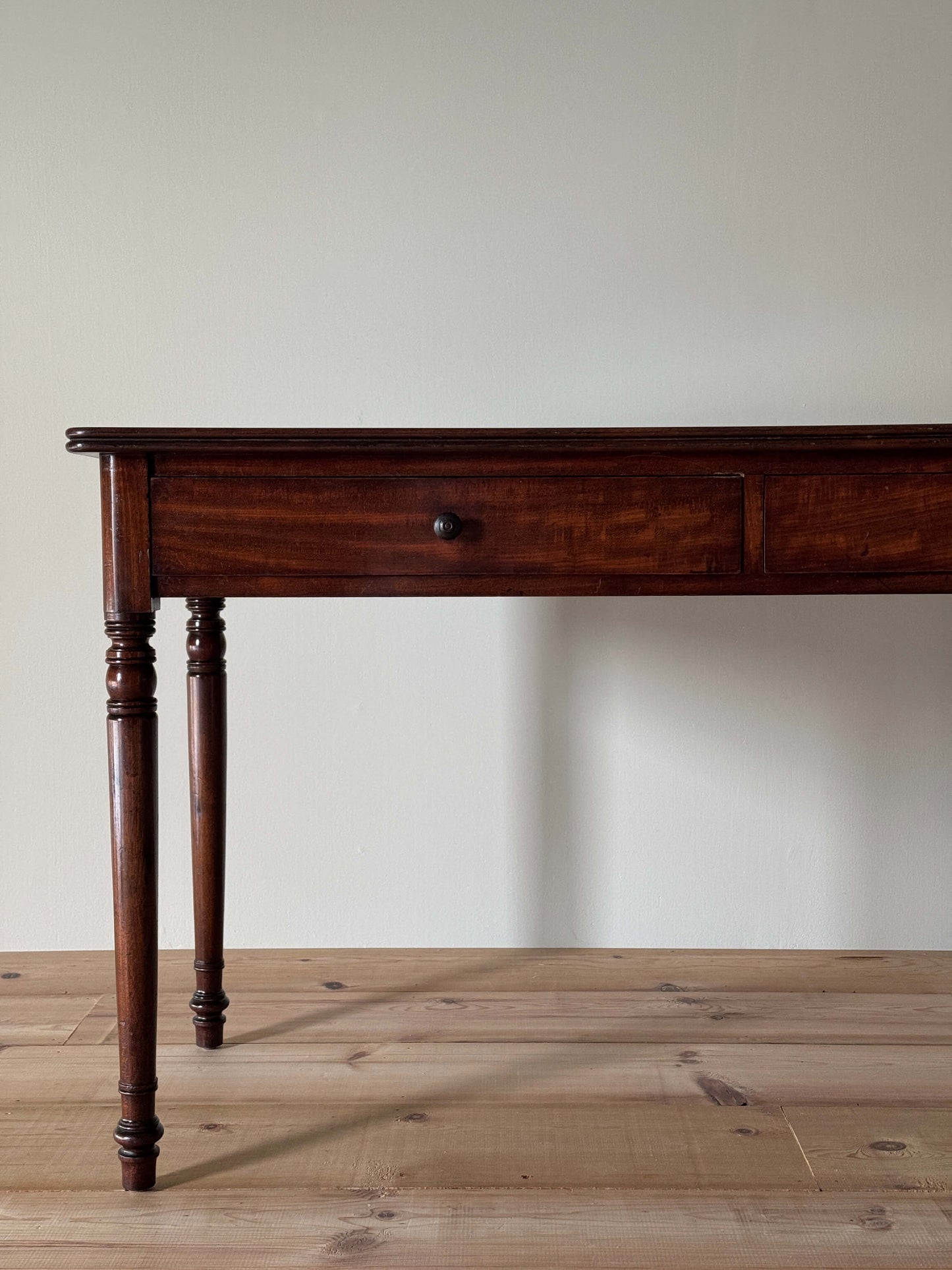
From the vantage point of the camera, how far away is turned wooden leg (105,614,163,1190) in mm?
1232

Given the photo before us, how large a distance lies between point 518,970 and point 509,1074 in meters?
0.40

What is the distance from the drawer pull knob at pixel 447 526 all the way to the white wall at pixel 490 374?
74 centimetres

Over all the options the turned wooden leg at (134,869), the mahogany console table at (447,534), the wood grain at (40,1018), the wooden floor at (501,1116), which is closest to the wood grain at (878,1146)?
the wooden floor at (501,1116)

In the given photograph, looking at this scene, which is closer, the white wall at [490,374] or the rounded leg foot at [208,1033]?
the rounded leg foot at [208,1033]

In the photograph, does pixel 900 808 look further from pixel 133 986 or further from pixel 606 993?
pixel 133 986

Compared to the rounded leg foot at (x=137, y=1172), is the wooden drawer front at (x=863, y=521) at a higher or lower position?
higher

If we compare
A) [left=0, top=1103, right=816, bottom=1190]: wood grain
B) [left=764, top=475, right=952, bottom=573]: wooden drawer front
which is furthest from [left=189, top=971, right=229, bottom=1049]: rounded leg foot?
[left=764, top=475, right=952, bottom=573]: wooden drawer front

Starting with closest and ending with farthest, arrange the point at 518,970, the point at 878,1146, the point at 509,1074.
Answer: the point at 878,1146, the point at 509,1074, the point at 518,970

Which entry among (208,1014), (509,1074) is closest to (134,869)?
(208,1014)

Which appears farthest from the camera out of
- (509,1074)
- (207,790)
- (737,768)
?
(737,768)

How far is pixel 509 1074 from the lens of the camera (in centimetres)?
151

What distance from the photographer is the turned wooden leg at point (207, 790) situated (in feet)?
5.30

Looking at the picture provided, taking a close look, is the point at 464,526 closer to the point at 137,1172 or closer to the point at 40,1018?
the point at 137,1172

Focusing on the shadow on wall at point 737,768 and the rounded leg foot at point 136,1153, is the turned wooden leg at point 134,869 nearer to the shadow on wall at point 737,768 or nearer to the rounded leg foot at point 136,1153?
the rounded leg foot at point 136,1153
